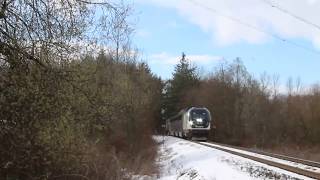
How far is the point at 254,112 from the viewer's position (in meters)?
79.1

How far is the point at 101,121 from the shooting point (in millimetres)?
15344

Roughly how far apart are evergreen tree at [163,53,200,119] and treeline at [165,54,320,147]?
1006 centimetres

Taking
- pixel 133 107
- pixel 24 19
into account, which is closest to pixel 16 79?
pixel 24 19

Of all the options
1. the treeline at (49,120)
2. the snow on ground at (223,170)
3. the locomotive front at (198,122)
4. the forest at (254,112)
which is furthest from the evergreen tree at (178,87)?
the treeline at (49,120)

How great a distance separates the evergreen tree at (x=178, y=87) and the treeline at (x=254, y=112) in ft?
33.0

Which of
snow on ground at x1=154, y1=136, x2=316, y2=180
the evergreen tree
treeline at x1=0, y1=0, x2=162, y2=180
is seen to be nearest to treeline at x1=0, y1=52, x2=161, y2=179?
treeline at x1=0, y1=0, x2=162, y2=180

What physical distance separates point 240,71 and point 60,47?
86.1 m

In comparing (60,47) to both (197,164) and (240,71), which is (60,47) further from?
(240,71)

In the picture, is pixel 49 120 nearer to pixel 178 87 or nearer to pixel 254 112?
pixel 254 112

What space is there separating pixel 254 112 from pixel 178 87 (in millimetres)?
33402

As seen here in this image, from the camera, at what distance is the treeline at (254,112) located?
71312 millimetres

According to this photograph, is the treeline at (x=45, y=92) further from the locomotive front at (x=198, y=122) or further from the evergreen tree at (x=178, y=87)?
the evergreen tree at (x=178, y=87)

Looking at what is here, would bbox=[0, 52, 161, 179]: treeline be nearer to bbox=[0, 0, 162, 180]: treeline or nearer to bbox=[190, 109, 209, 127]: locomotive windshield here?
bbox=[0, 0, 162, 180]: treeline

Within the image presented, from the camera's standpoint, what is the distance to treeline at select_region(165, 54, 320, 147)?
7131cm
